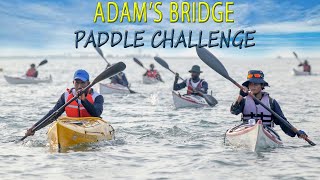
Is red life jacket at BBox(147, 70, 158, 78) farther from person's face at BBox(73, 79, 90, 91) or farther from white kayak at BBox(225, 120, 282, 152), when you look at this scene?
white kayak at BBox(225, 120, 282, 152)

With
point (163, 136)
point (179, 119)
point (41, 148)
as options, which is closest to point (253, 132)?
point (163, 136)

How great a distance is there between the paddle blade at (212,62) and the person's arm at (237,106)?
1.14 meters

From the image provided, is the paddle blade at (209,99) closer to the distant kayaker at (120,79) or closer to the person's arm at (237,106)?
the distant kayaker at (120,79)

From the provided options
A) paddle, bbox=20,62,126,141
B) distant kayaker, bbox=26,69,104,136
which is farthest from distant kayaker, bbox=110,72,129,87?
distant kayaker, bbox=26,69,104,136

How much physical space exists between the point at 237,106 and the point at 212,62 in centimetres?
179

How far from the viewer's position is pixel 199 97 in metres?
18.0

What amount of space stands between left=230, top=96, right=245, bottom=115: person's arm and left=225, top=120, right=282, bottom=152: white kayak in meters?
0.31

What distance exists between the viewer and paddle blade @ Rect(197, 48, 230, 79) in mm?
10983

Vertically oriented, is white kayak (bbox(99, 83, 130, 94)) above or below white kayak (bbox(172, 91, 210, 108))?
above

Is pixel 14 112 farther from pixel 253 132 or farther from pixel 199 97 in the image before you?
pixel 253 132

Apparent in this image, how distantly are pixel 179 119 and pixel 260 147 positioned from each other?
19.8 feet

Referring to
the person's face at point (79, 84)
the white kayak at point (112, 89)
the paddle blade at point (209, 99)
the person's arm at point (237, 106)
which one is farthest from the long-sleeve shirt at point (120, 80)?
the person's arm at point (237, 106)

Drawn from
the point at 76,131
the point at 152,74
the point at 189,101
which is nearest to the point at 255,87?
the point at 76,131

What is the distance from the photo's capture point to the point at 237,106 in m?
9.69
